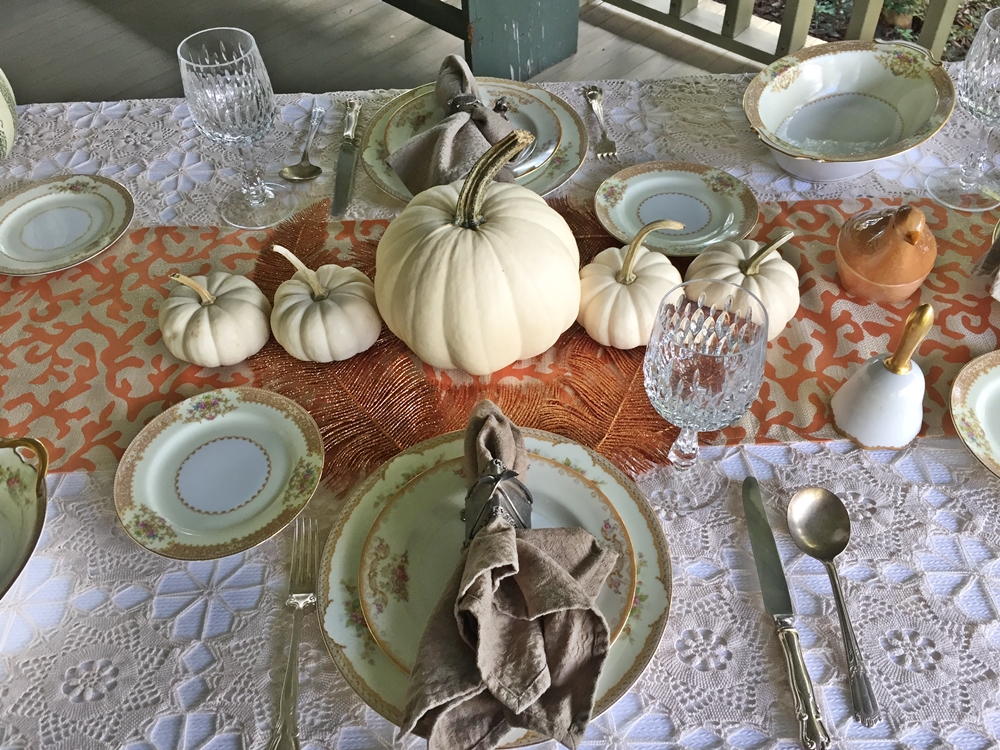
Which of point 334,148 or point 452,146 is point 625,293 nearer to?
point 452,146

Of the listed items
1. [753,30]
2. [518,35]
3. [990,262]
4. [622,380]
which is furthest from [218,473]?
[753,30]

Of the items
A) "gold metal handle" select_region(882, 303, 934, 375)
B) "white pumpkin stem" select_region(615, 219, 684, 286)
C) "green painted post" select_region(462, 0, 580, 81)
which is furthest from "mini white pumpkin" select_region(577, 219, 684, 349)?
"green painted post" select_region(462, 0, 580, 81)

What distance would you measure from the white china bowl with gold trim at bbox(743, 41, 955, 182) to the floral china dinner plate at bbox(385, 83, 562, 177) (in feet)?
0.88

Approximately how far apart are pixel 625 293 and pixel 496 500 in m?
0.30

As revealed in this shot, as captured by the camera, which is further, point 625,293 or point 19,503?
point 625,293

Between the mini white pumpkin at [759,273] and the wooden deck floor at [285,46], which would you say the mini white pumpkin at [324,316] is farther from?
the wooden deck floor at [285,46]

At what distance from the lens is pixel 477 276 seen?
73cm

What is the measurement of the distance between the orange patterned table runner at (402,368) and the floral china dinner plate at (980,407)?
0.02 meters

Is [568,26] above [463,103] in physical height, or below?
below

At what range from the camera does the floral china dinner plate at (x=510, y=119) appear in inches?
41.2

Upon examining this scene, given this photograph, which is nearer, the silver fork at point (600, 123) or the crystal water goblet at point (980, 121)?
the crystal water goblet at point (980, 121)

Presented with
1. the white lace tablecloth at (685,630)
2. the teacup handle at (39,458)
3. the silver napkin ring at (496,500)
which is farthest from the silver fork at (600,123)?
the teacup handle at (39,458)

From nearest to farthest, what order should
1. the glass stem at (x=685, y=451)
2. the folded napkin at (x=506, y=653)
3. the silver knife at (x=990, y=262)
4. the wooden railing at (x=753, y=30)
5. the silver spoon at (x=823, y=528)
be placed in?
the folded napkin at (x=506, y=653), the silver spoon at (x=823, y=528), the glass stem at (x=685, y=451), the silver knife at (x=990, y=262), the wooden railing at (x=753, y=30)

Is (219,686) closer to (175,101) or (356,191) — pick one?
(356,191)
